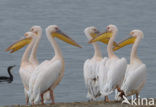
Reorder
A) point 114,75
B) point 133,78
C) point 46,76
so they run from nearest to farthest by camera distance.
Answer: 1. point 46,76
2. point 114,75
3. point 133,78

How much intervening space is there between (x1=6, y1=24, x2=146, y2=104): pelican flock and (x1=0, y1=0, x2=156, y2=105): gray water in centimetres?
543

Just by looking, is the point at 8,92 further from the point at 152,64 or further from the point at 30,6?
the point at 30,6

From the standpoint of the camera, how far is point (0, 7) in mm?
43469

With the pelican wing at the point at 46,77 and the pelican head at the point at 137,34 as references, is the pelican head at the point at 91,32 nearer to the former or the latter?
the pelican head at the point at 137,34

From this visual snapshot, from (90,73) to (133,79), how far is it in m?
0.82

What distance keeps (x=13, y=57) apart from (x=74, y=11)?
16136mm

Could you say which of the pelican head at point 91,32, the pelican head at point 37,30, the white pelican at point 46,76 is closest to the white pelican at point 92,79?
the white pelican at point 46,76

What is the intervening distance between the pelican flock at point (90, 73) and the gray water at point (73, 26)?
5.43 m

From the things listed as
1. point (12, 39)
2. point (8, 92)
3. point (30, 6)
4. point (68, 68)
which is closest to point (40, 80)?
point (8, 92)

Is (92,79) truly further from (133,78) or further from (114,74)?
(114,74)

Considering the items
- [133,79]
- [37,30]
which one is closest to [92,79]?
[133,79]

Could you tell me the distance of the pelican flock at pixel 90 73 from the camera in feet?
37.1

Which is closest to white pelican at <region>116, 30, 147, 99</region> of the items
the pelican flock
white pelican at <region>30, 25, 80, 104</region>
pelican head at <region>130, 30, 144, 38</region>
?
the pelican flock

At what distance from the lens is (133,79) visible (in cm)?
1219
